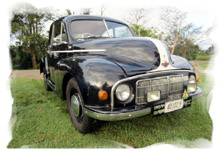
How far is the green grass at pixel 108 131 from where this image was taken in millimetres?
1834

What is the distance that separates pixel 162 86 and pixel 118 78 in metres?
0.64

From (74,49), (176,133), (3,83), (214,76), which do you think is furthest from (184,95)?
(3,83)

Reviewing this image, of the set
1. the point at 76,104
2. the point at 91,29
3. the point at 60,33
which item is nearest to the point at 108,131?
the point at 76,104

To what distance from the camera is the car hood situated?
1.89m

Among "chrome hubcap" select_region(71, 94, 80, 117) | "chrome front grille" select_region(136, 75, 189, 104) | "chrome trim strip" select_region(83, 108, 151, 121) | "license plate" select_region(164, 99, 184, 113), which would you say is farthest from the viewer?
"chrome hubcap" select_region(71, 94, 80, 117)

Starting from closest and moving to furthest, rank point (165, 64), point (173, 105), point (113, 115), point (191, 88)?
point (113, 115)
point (173, 105)
point (165, 64)
point (191, 88)

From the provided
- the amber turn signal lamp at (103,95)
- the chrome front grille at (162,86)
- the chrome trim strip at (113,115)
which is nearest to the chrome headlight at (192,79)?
the chrome front grille at (162,86)

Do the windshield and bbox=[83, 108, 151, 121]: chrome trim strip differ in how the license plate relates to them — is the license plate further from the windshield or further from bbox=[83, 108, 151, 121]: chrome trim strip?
the windshield

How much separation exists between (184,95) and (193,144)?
645 mm

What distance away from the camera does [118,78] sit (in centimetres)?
161

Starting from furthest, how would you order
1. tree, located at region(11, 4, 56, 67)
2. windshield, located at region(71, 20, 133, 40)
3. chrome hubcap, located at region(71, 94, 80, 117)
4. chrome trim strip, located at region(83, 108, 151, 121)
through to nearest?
1. windshield, located at region(71, 20, 133, 40)
2. tree, located at region(11, 4, 56, 67)
3. chrome hubcap, located at region(71, 94, 80, 117)
4. chrome trim strip, located at region(83, 108, 151, 121)

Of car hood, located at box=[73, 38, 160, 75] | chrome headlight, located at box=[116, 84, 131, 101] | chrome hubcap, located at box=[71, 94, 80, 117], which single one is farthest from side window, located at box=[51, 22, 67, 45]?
chrome headlight, located at box=[116, 84, 131, 101]

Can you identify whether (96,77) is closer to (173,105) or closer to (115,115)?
(115,115)

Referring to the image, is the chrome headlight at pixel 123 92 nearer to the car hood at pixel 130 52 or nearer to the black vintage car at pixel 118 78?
the black vintage car at pixel 118 78
